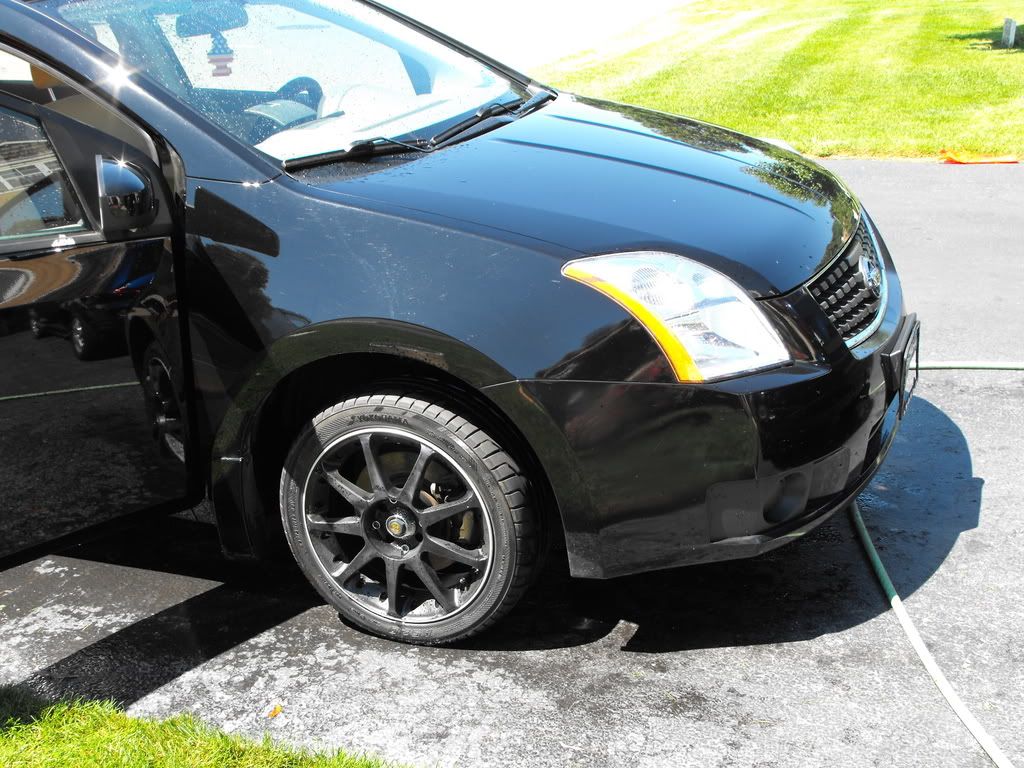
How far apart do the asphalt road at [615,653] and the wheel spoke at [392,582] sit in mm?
139

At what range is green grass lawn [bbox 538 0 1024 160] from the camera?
381 inches

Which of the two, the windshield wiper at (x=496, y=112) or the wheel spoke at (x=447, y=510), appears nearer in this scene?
the wheel spoke at (x=447, y=510)

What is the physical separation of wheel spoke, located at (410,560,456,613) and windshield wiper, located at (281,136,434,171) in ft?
3.55

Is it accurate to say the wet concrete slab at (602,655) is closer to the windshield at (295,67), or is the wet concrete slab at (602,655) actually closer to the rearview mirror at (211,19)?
the windshield at (295,67)

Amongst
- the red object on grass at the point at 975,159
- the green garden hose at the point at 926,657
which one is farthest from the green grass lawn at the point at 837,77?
the green garden hose at the point at 926,657

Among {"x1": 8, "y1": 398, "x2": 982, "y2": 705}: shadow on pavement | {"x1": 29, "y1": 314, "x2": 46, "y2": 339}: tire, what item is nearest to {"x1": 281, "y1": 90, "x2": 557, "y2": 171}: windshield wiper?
{"x1": 29, "y1": 314, "x2": 46, "y2": 339}: tire

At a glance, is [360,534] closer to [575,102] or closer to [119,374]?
[119,374]

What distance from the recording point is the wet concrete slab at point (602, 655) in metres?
2.70

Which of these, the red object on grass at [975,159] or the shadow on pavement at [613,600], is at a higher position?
the shadow on pavement at [613,600]

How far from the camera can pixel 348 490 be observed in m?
2.96

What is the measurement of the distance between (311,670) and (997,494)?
233 centimetres

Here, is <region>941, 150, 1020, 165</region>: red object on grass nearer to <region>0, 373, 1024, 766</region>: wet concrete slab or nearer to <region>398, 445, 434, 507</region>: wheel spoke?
<region>0, 373, 1024, 766</region>: wet concrete slab

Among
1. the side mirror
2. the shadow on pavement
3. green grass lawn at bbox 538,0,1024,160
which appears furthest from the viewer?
green grass lawn at bbox 538,0,1024,160

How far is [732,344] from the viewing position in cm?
264
